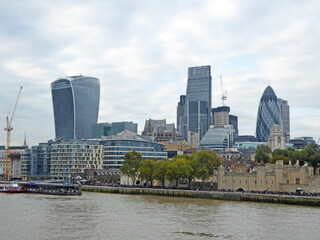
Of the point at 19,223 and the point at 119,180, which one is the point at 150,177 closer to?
the point at 119,180

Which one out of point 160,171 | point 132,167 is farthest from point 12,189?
point 160,171

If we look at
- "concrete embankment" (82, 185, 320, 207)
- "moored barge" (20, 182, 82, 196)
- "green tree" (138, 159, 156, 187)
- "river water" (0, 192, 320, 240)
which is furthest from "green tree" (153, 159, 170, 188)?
"river water" (0, 192, 320, 240)

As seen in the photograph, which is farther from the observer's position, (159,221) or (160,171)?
(160,171)

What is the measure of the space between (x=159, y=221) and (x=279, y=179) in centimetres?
4748

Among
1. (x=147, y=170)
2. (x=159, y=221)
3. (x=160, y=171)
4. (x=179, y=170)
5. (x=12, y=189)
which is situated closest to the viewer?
(x=159, y=221)

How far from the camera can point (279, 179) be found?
331ft

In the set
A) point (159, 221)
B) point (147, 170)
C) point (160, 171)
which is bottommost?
point (159, 221)

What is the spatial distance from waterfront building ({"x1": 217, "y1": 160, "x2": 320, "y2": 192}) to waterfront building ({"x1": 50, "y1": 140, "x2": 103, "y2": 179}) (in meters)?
96.5

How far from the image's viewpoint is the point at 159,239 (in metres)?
49.8

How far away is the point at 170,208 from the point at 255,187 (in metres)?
32.8

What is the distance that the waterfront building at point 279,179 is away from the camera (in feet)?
318

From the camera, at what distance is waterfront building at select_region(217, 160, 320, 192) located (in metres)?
96.8

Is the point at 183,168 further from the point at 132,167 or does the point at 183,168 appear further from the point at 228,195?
the point at 132,167

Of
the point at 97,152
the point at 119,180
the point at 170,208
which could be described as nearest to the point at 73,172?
the point at 97,152
